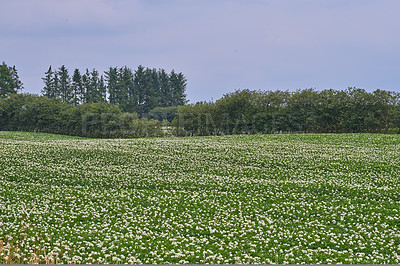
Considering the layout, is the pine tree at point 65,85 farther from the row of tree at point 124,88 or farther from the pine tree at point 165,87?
the pine tree at point 165,87

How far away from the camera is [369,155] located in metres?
30.2

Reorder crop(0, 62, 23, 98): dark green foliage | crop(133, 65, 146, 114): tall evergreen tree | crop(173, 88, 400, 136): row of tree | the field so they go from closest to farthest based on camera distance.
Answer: the field, crop(173, 88, 400, 136): row of tree, crop(0, 62, 23, 98): dark green foliage, crop(133, 65, 146, 114): tall evergreen tree

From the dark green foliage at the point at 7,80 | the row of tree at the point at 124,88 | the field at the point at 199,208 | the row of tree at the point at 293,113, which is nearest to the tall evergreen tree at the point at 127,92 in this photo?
the row of tree at the point at 124,88

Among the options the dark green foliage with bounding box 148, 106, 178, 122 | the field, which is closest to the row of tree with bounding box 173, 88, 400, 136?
the field

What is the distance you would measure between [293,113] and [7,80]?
93.1 m

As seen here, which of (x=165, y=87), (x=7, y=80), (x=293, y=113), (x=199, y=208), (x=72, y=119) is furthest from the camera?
(x=165, y=87)

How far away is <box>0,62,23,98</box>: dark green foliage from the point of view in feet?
347

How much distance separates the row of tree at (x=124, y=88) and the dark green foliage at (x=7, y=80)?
384 inches

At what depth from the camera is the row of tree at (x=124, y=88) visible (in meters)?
115

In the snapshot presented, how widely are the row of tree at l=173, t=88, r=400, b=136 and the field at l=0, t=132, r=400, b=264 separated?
2773 centimetres

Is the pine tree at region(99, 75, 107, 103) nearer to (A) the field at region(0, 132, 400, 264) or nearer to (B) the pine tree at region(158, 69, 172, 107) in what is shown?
(B) the pine tree at region(158, 69, 172, 107)

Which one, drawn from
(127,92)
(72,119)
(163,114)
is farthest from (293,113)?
(127,92)

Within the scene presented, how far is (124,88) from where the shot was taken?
117 m

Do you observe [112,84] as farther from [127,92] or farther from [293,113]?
[293,113]
